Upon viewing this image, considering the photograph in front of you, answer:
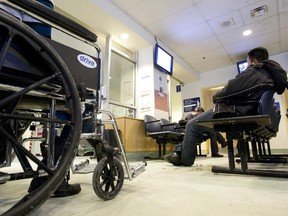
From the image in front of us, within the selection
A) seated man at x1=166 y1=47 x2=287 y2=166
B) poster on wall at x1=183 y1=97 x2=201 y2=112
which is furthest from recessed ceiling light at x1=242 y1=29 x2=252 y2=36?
seated man at x1=166 y1=47 x2=287 y2=166

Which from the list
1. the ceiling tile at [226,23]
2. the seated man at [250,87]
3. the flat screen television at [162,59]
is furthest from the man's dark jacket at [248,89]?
the flat screen television at [162,59]

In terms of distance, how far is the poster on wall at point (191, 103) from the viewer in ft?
20.4

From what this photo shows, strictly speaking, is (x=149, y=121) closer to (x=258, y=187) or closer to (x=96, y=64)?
(x=258, y=187)

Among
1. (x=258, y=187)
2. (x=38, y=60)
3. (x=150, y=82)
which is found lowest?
(x=258, y=187)

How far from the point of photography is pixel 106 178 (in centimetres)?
94

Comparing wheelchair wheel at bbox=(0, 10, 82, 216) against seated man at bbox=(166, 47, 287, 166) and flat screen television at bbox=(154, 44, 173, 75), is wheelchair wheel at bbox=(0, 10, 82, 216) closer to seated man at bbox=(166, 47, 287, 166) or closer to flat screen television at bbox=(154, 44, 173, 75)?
seated man at bbox=(166, 47, 287, 166)

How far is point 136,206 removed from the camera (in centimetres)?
82

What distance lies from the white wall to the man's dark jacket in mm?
4203

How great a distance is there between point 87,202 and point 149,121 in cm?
270

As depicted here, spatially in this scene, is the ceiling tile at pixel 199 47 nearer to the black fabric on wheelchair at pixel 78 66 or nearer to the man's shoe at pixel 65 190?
the black fabric on wheelchair at pixel 78 66

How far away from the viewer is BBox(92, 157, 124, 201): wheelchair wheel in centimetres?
86

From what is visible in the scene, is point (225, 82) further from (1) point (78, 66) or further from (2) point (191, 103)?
(1) point (78, 66)

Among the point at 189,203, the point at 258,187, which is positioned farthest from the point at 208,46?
the point at 189,203

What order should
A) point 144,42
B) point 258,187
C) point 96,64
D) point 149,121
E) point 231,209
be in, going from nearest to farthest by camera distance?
point 231,209, point 96,64, point 258,187, point 149,121, point 144,42
